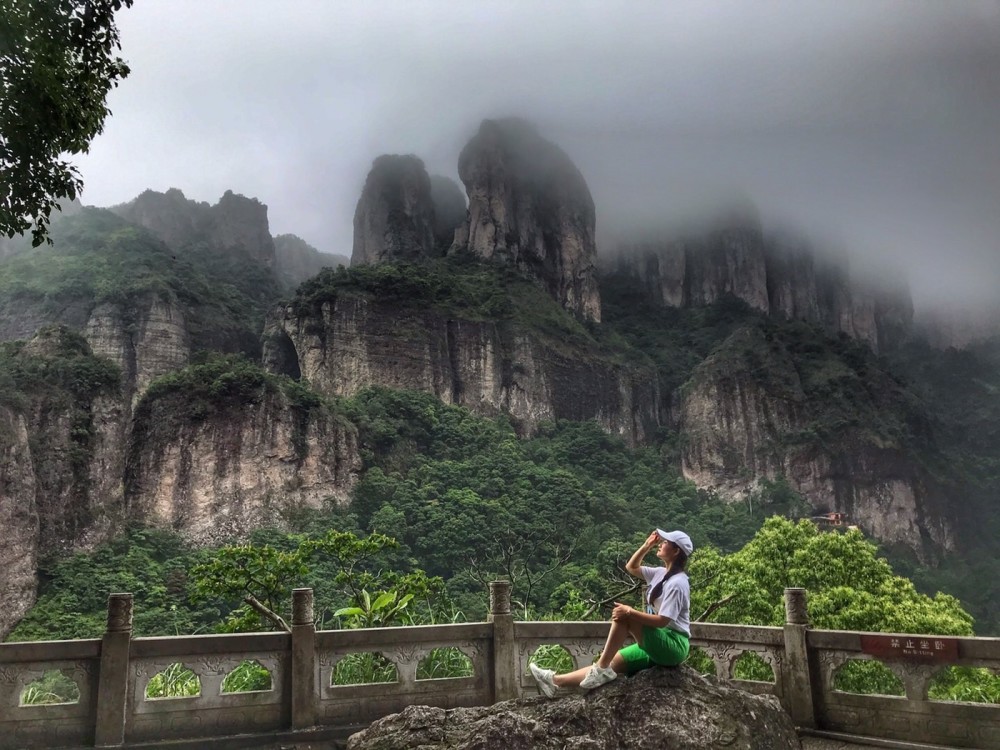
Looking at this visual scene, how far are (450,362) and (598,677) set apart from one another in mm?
65513

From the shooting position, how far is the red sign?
7.08 m

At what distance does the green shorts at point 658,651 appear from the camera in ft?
16.2

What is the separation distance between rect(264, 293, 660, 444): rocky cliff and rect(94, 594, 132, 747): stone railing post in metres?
56.4

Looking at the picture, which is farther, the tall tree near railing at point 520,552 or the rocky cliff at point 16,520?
the tall tree near railing at point 520,552

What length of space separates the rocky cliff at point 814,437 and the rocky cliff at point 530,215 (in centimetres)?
2005

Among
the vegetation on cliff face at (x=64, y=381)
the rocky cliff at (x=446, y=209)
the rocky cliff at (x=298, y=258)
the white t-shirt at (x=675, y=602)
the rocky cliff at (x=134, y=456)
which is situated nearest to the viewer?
the white t-shirt at (x=675, y=602)

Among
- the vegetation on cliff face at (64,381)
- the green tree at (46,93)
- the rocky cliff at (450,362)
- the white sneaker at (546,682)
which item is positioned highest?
the rocky cliff at (450,362)

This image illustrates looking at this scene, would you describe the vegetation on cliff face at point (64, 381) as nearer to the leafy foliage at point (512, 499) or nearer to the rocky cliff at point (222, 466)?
the rocky cliff at point (222, 466)

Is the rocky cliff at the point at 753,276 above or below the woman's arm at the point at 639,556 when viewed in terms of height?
above

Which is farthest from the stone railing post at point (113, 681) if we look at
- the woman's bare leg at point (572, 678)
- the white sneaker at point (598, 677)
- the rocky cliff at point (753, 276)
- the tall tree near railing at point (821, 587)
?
the rocky cliff at point (753, 276)

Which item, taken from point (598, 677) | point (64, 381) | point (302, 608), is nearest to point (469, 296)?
point (64, 381)

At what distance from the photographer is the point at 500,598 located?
8992 millimetres

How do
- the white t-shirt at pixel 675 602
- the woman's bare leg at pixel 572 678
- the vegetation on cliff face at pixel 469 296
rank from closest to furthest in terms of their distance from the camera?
the white t-shirt at pixel 675 602
the woman's bare leg at pixel 572 678
the vegetation on cliff face at pixel 469 296

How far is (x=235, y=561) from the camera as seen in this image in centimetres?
1942
